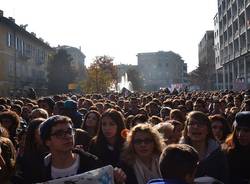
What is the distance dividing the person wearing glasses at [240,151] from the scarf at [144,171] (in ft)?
3.56

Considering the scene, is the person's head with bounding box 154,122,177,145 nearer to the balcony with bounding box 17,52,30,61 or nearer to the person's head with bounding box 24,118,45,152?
the person's head with bounding box 24,118,45,152

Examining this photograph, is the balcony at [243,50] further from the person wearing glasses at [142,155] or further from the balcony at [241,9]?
the person wearing glasses at [142,155]

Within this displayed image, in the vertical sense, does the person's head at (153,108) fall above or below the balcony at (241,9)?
below

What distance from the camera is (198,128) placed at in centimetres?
607

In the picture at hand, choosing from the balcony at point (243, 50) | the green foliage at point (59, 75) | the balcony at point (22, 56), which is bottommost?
the green foliage at point (59, 75)

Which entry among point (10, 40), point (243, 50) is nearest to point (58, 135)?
point (10, 40)

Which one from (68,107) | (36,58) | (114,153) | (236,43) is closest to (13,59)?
(36,58)

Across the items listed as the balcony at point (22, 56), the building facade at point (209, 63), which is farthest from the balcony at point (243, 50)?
the building facade at point (209, 63)

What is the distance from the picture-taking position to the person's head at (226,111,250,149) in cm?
618

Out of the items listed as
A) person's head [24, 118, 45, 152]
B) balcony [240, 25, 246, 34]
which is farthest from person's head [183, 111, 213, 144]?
balcony [240, 25, 246, 34]

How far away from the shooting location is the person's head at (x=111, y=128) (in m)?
7.04

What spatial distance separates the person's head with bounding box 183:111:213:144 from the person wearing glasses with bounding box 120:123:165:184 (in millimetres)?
512

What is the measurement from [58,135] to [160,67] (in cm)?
16310

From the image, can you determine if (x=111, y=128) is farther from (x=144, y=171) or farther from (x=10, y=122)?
(x=10, y=122)
